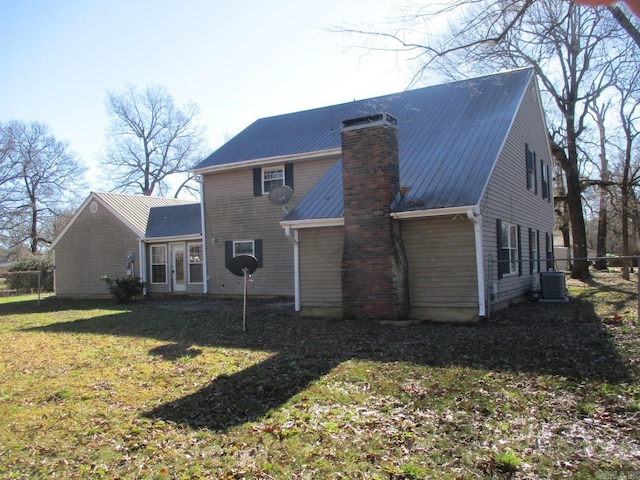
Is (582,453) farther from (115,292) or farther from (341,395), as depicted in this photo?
(115,292)

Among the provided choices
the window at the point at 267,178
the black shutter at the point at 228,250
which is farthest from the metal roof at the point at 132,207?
the window at the point at 267,178

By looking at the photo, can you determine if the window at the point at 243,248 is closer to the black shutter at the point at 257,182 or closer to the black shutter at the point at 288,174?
the black shutter at the point at 257,182

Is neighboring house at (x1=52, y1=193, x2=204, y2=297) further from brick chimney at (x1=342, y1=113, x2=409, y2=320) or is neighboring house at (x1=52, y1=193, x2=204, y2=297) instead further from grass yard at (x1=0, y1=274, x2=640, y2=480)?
grass yard at (x1=0, y1=274, x2=640, y2=480)

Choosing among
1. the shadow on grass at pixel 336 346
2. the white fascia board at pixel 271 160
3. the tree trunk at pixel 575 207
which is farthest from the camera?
the tree trunk at pixel 575 207

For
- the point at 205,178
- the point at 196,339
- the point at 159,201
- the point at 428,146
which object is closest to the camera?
the point at 196,339

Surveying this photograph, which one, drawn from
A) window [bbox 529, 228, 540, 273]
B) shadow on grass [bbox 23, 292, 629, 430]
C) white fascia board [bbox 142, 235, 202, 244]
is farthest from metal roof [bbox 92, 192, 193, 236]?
window [bbox 529, 228, 540, 273]

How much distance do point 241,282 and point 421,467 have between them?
14.8m

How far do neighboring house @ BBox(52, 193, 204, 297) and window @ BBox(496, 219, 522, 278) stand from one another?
1131cm

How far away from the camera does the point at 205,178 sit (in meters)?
19.4

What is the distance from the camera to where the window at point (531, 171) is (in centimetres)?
1590

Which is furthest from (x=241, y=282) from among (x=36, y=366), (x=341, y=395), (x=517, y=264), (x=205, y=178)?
(x=341, y=395)

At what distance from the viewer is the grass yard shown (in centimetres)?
402

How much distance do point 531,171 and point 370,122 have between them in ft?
25.6

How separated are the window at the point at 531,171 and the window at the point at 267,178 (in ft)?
26.2
